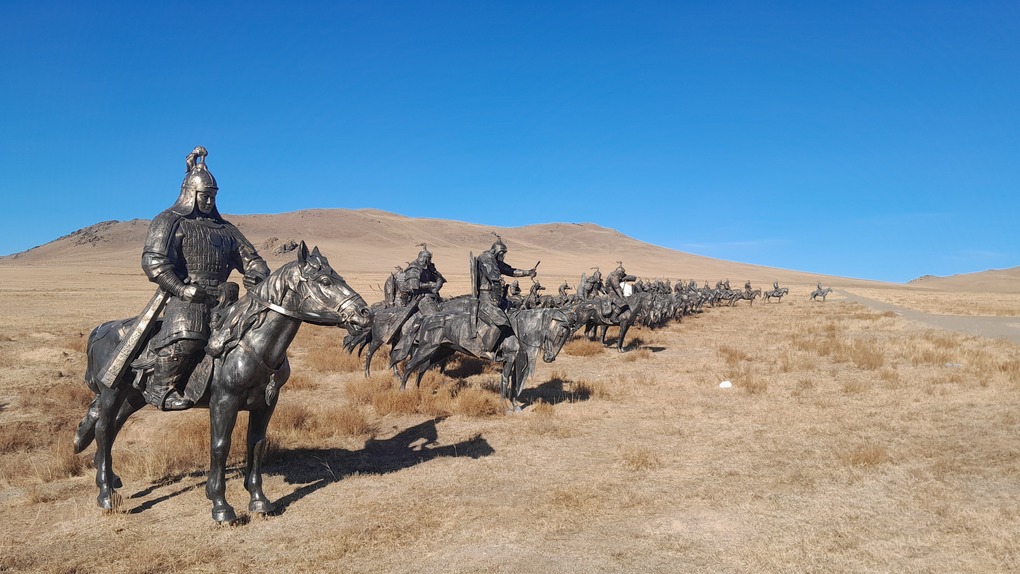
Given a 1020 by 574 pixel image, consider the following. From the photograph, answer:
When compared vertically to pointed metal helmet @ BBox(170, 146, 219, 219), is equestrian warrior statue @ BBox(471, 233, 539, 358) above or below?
below

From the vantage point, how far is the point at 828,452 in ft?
23.7

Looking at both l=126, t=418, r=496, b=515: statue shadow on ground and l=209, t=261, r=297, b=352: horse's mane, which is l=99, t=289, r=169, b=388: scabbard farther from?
l=126, t=418, r=496, b=515: statue shadow on ground

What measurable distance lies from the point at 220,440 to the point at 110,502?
1.39 meters

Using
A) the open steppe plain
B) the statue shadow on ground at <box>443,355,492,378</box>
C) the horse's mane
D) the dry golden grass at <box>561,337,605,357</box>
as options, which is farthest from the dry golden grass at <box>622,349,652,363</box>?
the horse's mane

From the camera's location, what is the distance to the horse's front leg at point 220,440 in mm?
4930

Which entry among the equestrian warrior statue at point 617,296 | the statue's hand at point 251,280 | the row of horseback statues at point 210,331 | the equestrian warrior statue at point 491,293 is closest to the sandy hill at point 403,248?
the equestrian warrior statue at point 617,296

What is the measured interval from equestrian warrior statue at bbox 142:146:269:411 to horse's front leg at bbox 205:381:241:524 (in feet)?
0.92

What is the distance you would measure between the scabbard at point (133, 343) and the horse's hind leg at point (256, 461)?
112 cm

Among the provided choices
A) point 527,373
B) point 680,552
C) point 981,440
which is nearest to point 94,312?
point 527,373

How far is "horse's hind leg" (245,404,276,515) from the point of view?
5.30 m

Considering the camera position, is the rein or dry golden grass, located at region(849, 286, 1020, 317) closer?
the rein

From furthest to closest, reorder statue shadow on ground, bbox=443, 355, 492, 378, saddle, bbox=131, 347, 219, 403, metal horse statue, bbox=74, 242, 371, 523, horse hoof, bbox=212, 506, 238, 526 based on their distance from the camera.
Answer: statue shadow on ground, bbox=443, 355, 492, 378, horse hoof, bbox=212, 506, 238, 526, saddle, bbox=131, 347, 219, 403, metal horse statue, bbox=74, 242, 371, 523

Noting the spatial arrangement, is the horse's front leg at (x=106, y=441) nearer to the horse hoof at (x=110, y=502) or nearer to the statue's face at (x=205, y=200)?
the horse hoof at (x=110, y=502)

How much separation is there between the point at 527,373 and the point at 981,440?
633cm
